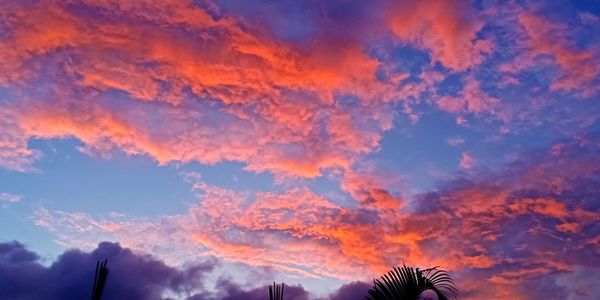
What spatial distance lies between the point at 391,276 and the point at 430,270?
0.90m

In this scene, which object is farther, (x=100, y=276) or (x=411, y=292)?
(x=100, y=276)

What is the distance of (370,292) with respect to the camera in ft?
32.0

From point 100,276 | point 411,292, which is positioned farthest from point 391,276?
point 100,276

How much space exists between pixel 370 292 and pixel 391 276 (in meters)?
0.56

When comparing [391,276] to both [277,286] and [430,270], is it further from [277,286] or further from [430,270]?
[277,286]

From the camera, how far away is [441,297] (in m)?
9.50

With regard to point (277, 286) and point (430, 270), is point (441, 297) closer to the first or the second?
point (430, 270)

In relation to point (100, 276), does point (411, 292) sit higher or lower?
lower

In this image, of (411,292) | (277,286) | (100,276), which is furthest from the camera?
(277,286)

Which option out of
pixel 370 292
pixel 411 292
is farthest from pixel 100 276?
pixel 411 292

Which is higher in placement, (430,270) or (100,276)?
(100,276)

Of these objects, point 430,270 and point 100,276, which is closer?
point 430,270

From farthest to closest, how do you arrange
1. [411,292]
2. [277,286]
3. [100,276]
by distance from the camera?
1. [277,286]
2. [100,276]
3. [411,292]

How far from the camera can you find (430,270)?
988cm
